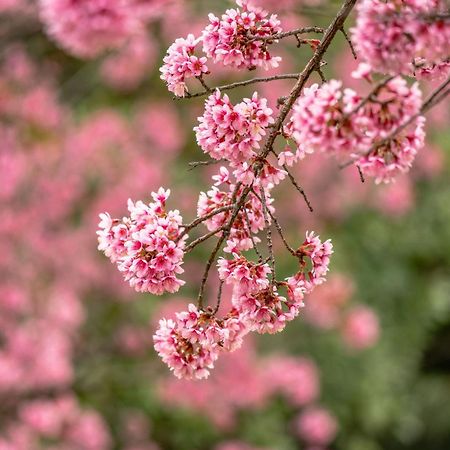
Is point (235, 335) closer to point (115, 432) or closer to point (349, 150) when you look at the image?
point (349, 150)

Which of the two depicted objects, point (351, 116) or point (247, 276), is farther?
point (247, 276)

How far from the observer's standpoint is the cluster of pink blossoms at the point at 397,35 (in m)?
1.19

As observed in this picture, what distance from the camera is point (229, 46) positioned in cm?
154

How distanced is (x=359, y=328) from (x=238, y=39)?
4410 mm

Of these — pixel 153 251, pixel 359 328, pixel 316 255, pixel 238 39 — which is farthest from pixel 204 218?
pixel 359 328

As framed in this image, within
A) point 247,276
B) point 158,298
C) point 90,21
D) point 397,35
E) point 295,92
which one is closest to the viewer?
point 397,35

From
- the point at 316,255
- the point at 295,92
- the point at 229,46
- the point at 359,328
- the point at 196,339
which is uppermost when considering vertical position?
the point at 359,328

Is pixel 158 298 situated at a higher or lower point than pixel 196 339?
higher

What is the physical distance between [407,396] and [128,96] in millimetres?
3392

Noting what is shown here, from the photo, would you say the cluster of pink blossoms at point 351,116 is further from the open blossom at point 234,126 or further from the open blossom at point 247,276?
the open blossom at point 247,276

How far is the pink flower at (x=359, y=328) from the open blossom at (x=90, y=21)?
3.57 m

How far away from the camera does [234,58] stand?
1.55m

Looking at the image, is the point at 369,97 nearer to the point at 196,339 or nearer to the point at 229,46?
the point at 229,46

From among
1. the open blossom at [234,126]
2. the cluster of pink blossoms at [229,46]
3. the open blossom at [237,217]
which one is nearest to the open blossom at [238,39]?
the cluster of pink blossoms at [229,46]
